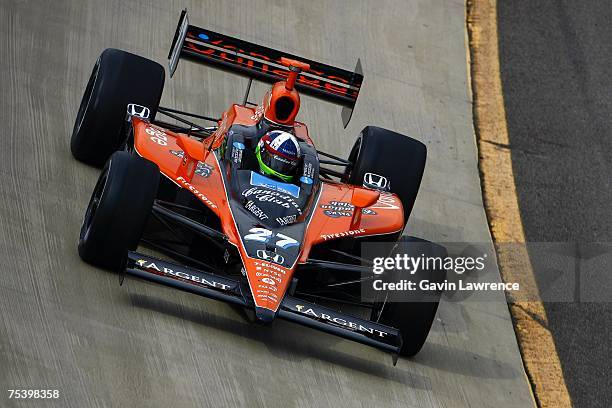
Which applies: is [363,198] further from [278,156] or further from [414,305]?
[414,305]

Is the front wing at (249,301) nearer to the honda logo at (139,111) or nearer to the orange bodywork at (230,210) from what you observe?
the orange bodywork at (230,210)

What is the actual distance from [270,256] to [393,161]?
2.46 metres

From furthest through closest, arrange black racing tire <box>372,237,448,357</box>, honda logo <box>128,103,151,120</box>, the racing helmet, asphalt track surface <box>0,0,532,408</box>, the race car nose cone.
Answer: honda logo <box>128,103,151,120</box> → the racing helmet → black racing tire <box>372,237,448,357</box> → the race car nose cone → asphalt track surface <box>0,0,532,408</box>

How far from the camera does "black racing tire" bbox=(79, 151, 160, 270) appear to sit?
9586 mm

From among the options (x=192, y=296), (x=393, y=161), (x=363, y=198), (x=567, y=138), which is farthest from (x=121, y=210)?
(x=567, y=138)

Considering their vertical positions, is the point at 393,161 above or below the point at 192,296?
above

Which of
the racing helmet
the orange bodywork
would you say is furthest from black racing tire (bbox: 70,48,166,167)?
the racing helmet

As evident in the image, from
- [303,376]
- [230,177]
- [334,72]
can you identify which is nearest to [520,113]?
[334,72]

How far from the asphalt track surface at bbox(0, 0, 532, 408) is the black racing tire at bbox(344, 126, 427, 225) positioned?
3.46 feet

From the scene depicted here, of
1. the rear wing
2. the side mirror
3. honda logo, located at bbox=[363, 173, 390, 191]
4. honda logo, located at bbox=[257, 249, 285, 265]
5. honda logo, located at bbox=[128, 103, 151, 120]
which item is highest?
the rear wing

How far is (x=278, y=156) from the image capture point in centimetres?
1069

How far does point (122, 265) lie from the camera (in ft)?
30.8

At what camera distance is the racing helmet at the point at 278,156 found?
1070 cm

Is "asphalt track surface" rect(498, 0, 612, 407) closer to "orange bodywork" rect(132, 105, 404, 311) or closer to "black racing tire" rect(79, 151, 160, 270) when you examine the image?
"orange bodywork" rect(132, 105, 404, 311)
